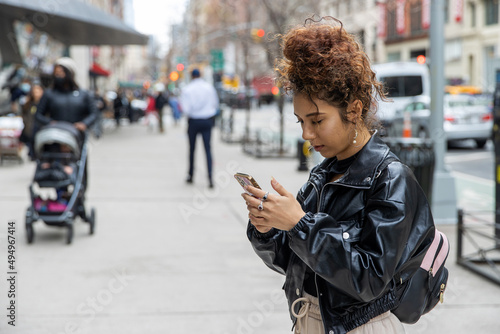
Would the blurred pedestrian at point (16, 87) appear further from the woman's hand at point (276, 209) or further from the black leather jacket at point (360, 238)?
the woman's hand at point (276, 209)

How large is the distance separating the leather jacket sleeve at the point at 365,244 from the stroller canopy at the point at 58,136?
5356 mm

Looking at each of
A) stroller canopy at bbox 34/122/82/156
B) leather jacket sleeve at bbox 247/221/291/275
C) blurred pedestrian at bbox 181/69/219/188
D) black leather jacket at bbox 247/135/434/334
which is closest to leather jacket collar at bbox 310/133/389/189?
black leather jacket at bbox 247/135/434/334

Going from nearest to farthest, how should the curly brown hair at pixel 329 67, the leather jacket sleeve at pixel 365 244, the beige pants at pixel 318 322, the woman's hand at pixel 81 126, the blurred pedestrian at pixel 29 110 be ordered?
the leather jacket sleeve at pixel 365 244, the curly brown hair at pixel 329 67, the beige pants at pixel 318 322, the woman's hand at pixel 81 126, the blurred pedestrian at pixel 29 110

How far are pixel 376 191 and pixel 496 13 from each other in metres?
39.5

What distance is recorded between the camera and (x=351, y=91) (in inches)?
74.0

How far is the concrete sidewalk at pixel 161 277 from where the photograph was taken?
14.6 feet

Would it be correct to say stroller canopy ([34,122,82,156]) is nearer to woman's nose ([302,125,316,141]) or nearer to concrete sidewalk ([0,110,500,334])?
concrete sidewalk ([0,110,500,334])

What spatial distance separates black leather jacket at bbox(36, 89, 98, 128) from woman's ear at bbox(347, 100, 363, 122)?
5920mm

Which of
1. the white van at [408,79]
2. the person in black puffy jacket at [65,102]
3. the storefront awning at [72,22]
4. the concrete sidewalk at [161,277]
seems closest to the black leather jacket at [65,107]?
the person in black puffy jacket at [65,102]

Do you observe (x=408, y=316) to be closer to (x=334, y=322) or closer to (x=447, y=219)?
(x=334, y=322)

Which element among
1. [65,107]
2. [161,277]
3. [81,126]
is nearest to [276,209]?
[161,277]

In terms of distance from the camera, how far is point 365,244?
5.81 ft

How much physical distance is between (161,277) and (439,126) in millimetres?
4018

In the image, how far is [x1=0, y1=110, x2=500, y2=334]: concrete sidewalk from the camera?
4445 millimetres
